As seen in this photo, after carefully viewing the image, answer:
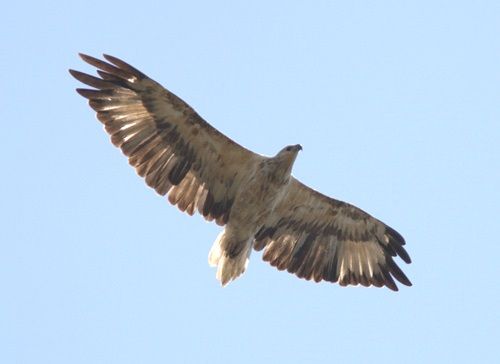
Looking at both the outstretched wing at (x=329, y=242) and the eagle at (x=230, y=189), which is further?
the outstretched wing at (x=329, y=242)

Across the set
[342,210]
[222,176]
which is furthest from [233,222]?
[342,210]

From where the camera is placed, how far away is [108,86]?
1808cm

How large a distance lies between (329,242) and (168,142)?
332cm

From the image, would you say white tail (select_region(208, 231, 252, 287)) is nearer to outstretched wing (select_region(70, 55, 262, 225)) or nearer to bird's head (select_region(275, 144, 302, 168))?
outstretched wing (select_region(70, 55, 262, 225))

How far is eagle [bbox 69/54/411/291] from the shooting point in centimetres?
1817

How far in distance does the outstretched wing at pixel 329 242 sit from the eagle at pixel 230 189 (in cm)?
2

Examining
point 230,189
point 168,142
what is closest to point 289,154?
point 230,189

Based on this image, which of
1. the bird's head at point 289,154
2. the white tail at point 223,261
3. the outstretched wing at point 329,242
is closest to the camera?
the bird's head at point 289,154

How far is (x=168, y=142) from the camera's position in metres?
18.6

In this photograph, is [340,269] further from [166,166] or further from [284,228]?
[166,166]

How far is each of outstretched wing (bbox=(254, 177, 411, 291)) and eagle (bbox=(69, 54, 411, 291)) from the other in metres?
0.02

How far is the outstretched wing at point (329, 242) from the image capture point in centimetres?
1953

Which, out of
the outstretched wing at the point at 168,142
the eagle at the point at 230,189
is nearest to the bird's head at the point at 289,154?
the eagle at the point at 230,189

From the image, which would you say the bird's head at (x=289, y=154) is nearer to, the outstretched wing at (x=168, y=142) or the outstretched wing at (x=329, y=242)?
the outstretched wing at (x=168, y=142)
